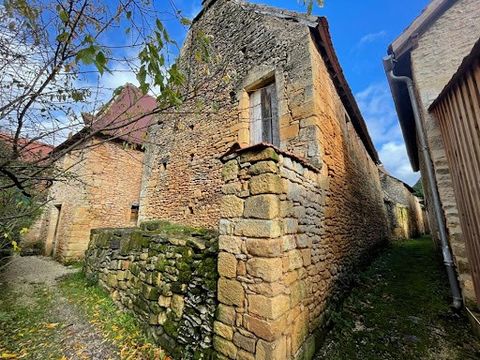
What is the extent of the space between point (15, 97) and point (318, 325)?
4.13 metres

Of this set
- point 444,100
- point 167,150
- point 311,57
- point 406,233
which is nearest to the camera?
point 444,100

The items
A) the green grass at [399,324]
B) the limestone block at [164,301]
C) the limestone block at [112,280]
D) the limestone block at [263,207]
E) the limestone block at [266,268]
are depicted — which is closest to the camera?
the limestone block at [266,268]

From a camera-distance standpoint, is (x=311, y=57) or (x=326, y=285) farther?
(x=311, y=57)

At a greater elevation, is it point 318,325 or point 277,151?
point 277,151

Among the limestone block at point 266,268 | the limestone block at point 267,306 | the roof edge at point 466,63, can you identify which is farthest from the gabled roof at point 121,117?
the roof edge at point 466,63

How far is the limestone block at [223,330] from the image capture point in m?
2.52

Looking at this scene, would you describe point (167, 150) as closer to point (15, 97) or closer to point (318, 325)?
point (15, 97)

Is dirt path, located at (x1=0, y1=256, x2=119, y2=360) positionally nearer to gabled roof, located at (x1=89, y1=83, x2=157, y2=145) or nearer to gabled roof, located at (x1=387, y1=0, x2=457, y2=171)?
gabled roof, located at (x1=89, y1=83, x2=157, y2=145)

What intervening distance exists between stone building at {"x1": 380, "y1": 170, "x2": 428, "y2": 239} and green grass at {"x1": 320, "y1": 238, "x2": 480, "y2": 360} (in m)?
8.85

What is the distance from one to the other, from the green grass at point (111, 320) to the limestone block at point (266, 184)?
2621mm

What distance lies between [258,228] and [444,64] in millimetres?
4662

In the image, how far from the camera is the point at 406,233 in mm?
14156

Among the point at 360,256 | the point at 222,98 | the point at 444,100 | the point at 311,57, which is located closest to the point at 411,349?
the point at 360,256

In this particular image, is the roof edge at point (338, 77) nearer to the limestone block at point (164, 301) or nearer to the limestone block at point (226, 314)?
the limestone block at point (226, 314)
